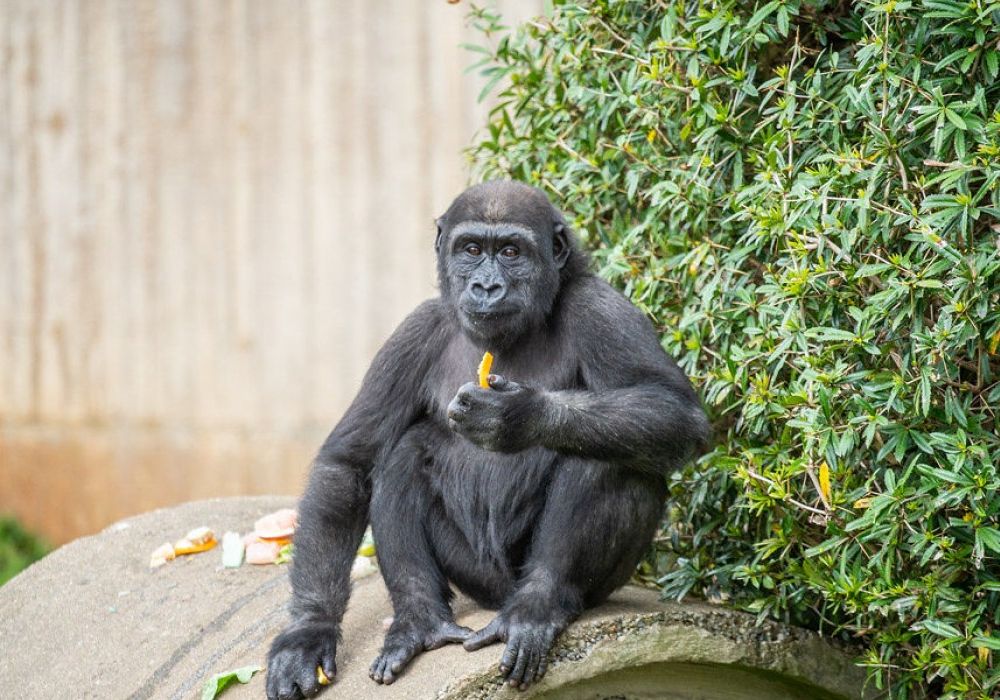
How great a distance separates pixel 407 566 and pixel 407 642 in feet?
1.31

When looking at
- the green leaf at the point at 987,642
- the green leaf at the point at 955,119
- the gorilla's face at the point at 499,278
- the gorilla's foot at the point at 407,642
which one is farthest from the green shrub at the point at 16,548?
the green leaf at the point at 955,119

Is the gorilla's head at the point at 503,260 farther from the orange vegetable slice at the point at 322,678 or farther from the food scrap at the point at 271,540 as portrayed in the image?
the food scrap at the point at 271,540

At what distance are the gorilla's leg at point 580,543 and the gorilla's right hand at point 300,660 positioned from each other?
2.09 ft

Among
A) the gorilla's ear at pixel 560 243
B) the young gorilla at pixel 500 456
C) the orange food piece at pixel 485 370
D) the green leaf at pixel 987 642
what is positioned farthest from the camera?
the gorilla's ear at pixel 560 243

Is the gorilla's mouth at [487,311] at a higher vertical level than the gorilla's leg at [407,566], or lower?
higher

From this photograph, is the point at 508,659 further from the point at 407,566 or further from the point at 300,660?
the point at 300,660

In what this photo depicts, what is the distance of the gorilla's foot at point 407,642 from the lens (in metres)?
4.95

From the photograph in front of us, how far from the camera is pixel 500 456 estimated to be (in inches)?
215

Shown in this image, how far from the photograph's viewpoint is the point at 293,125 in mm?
11273

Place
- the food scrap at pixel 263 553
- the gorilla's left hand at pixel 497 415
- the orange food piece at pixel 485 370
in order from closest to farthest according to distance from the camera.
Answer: the gorilla's left hand at pixel 497 415 < the orange food piece at pixel 485 370 < the food scrap at pixel 263 553

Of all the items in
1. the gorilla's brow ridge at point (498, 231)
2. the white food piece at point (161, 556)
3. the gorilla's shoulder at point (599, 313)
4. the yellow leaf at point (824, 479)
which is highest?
the gorilla's brow ridge at point (498, 231)

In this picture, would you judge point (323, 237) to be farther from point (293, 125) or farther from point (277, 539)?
point (277, 539)

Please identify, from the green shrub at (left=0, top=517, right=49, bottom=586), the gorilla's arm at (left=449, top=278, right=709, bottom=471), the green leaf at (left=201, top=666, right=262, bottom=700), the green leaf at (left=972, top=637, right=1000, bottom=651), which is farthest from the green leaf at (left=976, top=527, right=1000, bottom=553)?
the green shrub at (left=0, top=517, right=49, bottom=586)

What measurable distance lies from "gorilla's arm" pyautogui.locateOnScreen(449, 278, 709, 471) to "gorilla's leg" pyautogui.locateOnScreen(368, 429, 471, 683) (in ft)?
2.39
